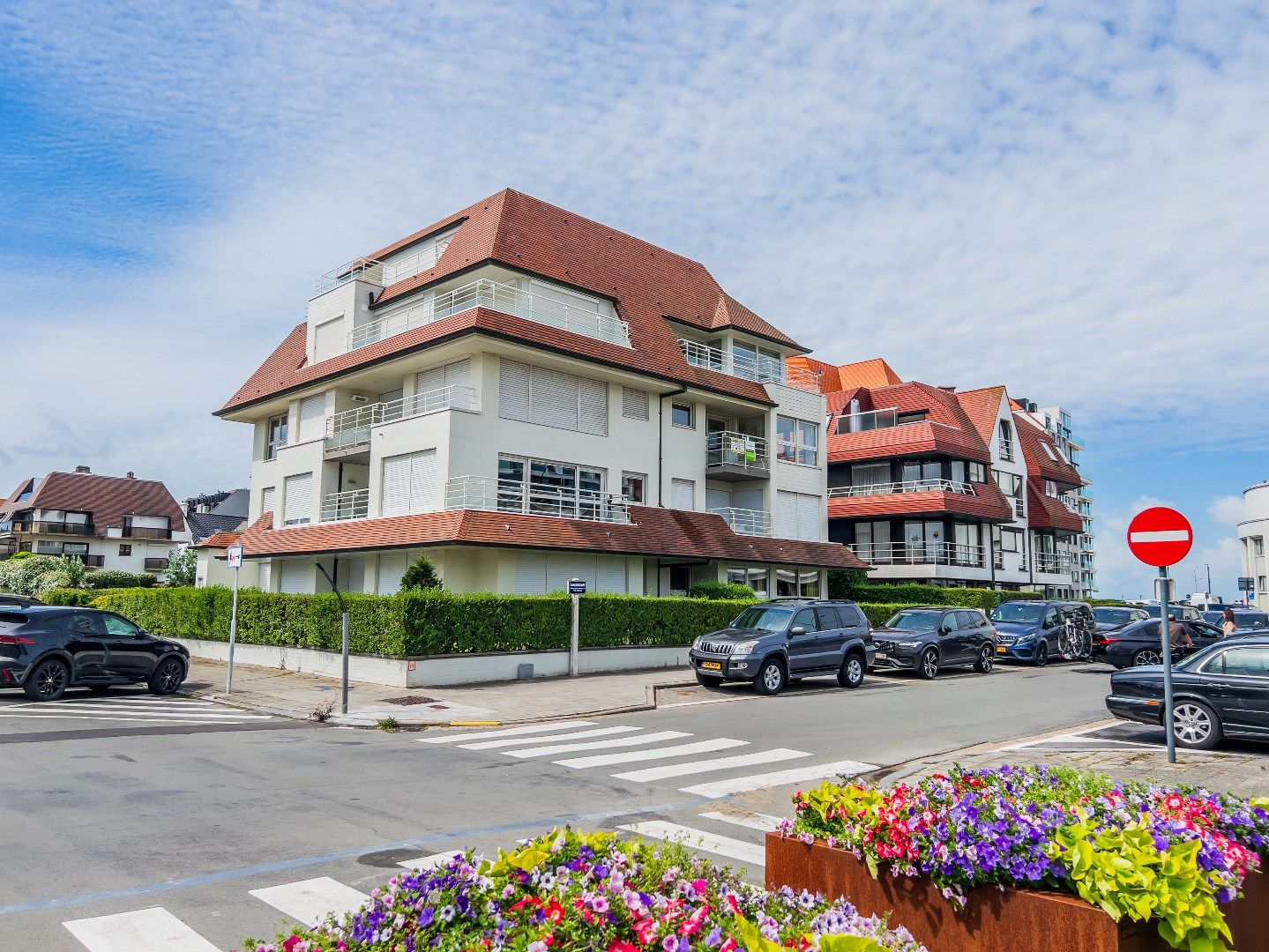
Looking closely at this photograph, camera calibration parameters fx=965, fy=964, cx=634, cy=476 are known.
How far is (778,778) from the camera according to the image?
11117 millimetres

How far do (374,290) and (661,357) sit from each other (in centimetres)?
1066

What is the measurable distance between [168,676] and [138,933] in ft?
52.0

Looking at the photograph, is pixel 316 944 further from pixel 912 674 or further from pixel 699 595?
pixel 699 595

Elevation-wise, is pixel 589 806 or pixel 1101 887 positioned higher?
pixel 1101 887

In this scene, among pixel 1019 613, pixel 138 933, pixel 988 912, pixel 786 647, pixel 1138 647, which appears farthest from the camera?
pixel 1019 613

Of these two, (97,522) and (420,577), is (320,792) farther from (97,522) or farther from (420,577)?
(97,522)

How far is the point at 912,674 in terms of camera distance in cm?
2578

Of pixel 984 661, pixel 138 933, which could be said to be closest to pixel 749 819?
pixel 138 933

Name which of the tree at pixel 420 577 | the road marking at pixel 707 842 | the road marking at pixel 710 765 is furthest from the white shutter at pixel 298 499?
the road marking at pixel 707 842

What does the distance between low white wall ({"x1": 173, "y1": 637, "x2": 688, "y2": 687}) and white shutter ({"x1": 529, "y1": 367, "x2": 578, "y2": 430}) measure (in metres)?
8.29

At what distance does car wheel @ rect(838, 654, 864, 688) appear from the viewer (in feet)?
70.6

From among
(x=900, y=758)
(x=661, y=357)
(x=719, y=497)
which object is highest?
(x=661, y=357)

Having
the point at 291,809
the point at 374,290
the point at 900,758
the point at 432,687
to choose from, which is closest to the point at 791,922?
the point at 291,809

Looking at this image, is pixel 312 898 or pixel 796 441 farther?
pixel 796 441
